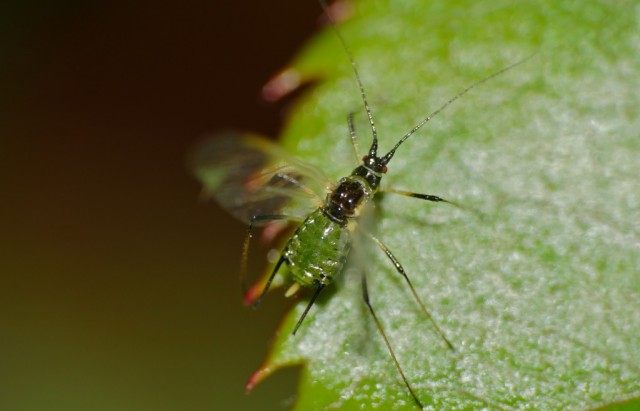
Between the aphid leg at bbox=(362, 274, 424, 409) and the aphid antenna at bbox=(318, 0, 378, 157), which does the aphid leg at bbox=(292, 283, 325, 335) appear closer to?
the aphid leg at bbox=(362, 274, 424, 409)

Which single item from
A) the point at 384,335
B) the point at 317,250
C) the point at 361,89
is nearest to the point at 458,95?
the point at 361,89

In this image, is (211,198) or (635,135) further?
(211,198)

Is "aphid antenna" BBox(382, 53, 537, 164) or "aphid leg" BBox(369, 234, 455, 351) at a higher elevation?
"aphid antenna" BBox(382, 53, 537, 164)

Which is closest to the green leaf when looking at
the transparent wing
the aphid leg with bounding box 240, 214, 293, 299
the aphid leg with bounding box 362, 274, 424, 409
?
the aphid leg with bounding box 362, 274, 424, 409

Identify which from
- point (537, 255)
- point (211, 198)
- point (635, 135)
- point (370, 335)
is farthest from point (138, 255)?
point (635, 135)

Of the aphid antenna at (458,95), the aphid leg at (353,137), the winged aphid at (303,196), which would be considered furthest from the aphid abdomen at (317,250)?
the aphid antenna at (458,95)

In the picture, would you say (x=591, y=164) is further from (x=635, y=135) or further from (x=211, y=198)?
(x=211, y=198)

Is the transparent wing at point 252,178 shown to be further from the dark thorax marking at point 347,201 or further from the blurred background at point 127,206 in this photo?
the blurred background at point 127,206
